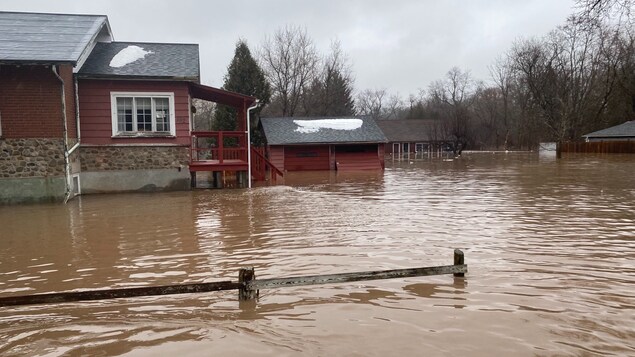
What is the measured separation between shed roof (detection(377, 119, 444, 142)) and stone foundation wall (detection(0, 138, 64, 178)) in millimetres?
52121

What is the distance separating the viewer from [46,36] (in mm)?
14570

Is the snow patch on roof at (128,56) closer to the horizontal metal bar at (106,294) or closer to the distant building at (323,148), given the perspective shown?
the distant building at (323,148)

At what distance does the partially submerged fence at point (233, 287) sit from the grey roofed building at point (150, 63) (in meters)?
12.4

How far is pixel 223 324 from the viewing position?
171 inches

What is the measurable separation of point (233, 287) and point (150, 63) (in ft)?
45.7

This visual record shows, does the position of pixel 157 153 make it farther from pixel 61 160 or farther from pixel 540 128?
pixel 540 128

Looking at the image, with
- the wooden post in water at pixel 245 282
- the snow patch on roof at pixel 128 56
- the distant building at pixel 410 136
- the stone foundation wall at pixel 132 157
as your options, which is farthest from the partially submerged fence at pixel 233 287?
the distant building at pixel 410 136

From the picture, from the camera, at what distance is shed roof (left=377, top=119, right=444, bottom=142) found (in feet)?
205

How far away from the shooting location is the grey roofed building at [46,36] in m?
12.8

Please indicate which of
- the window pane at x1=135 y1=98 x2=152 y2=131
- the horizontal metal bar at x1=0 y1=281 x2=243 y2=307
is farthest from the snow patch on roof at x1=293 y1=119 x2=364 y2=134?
the horizontal metal bar at x1=0 y1=281 x2=243 y2=307

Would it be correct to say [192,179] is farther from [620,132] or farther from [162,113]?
[620,132]

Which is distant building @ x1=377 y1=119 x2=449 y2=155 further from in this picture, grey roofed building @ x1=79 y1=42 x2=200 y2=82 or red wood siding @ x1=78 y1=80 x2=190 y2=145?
red wood siding @ x1=78 y1=80 x2=190 y2=145

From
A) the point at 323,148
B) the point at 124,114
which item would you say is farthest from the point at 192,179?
the point at 323,148

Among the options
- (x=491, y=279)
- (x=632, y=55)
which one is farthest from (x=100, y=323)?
Result: (x=632, y=55)
